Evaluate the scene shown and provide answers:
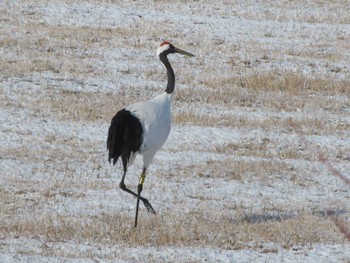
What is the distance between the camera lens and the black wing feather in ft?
30.0

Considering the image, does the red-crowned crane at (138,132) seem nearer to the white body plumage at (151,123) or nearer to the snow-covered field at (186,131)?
the white body plumage at (151,123)

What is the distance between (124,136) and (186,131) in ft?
16.6

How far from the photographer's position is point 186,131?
46.4 feet

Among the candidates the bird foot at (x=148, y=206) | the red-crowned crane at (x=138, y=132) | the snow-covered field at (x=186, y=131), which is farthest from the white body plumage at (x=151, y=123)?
the snow-covered field at (x=186, y=131)

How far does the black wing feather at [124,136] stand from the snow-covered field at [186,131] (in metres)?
0.70

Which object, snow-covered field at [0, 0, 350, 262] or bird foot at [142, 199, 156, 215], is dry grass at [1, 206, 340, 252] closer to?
snow-covered field at [0, 0, 350, 262]

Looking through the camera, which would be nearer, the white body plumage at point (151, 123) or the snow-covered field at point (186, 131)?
the snow-covered field at point (186, 131)

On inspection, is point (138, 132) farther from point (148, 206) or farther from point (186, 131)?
point (186, 131)

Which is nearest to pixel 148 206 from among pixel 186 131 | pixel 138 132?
pixel 138 132

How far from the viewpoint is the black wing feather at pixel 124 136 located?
9.13 m

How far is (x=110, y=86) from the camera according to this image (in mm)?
17203

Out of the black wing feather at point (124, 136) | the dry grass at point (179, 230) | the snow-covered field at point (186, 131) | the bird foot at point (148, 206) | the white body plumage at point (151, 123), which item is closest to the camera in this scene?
the dry grass at point (179, 230)

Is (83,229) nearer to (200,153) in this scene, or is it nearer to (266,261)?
(266,261)

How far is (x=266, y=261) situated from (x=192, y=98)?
8670mm
